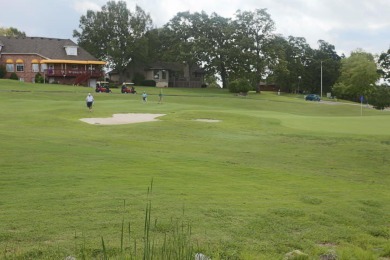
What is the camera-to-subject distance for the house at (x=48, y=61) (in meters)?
85.1

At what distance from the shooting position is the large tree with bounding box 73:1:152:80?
96062mm

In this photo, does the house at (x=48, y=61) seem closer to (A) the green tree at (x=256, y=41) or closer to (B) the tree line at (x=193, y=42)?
(B) the tree line at (x=193, y=42)

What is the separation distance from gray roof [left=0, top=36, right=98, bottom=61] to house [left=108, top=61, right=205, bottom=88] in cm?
1740

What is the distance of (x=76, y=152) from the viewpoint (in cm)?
1750

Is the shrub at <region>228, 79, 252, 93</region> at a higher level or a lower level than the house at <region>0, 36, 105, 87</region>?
lower

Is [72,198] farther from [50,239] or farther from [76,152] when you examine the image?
[76,152]

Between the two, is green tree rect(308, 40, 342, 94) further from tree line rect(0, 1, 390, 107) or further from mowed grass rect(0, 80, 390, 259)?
mowed grass rect(0, 80, 390, 259)

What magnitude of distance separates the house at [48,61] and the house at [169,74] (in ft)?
53.2

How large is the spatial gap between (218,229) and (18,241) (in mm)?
3409

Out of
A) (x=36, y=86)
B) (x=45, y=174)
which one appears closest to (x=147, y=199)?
(x=45, y=174)

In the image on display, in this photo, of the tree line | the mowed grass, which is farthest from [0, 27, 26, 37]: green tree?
the mowed grass

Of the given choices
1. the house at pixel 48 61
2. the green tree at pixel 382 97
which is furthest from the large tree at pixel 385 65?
the house at pixel 48 61

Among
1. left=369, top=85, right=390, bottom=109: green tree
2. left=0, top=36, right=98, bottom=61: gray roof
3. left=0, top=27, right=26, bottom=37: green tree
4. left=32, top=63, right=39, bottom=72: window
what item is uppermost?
left=0, top=27, right=26, bottom=37: green tree

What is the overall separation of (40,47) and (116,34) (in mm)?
16428
